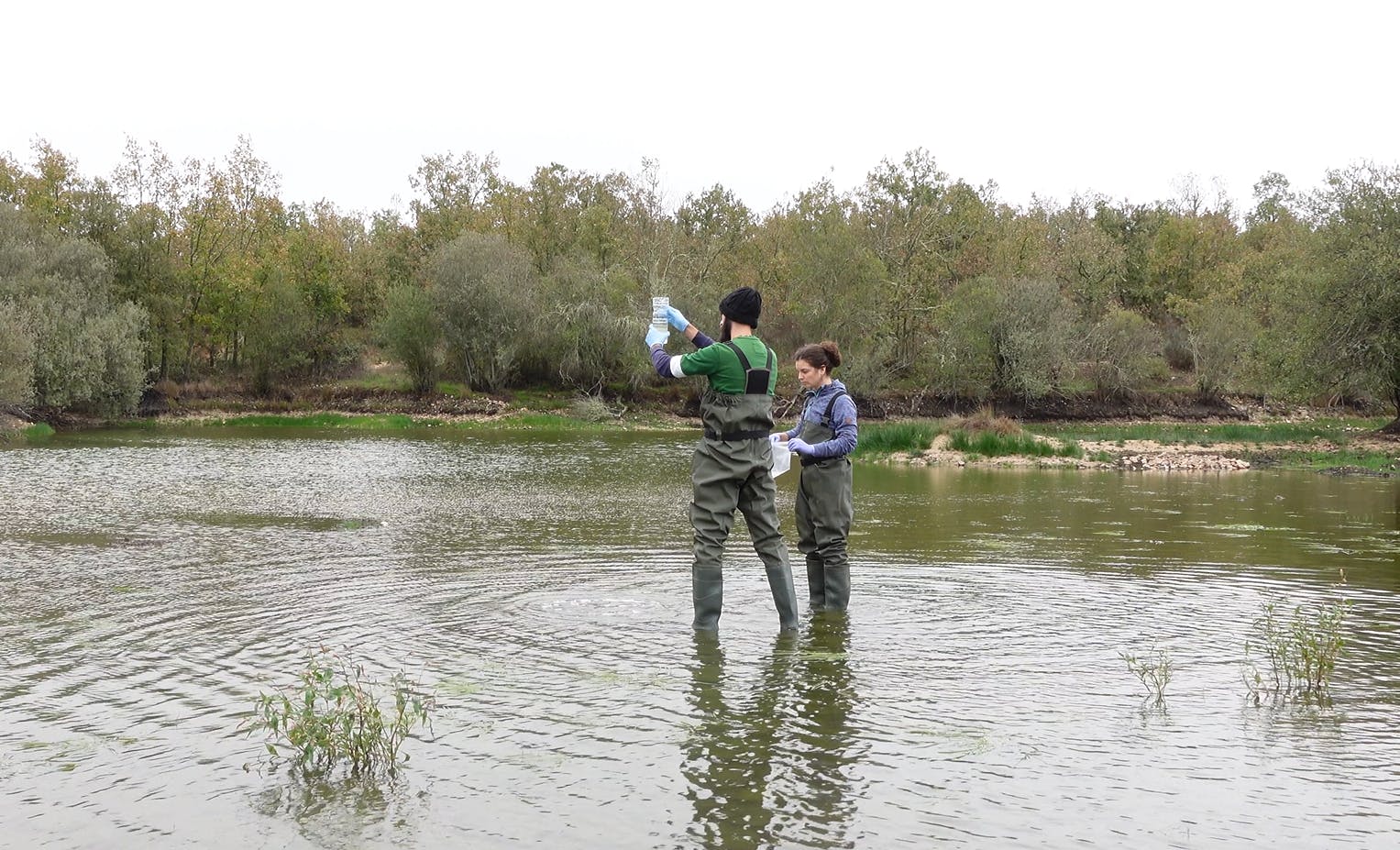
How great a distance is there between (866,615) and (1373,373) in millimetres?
32655

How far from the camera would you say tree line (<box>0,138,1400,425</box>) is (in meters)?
53.3

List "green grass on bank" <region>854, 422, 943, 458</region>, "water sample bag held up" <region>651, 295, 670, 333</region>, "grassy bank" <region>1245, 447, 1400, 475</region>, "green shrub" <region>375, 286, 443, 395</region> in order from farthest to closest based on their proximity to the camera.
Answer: "green shrub" <region>375, 286, 443, 395</region> < "green grass on bank" <region>854, 422, 943, 458</region> < "grassy bank" <region>1245, 447, 1400, 475</region> < "water sample bag held up" <region>651, 295, 670, 333</region>

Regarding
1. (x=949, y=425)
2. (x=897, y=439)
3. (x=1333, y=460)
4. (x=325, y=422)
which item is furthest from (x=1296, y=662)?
(x=325, y=422)

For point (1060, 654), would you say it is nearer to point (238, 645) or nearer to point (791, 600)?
point (791, 600)

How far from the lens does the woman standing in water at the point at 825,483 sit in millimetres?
9422

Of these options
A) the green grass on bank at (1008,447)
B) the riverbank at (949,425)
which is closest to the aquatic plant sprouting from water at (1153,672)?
the riverbank at (949,425)

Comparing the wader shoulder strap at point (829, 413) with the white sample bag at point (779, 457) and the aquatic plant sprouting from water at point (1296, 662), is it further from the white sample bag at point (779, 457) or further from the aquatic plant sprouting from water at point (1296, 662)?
the aquatic plant sprouting from water at point (1296, 662)

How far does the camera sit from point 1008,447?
3162 cm

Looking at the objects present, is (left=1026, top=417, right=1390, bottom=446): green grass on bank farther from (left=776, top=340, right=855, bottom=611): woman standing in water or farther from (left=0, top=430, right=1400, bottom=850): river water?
(left=776, top=340, right=855, bottom=611): woman standing in water

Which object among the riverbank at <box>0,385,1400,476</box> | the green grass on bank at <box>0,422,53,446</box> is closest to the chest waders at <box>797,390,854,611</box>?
the riverbank at <box>0,385,1400,476</box>

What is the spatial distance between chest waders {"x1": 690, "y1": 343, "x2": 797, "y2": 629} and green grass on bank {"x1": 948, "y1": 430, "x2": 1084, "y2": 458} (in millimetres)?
23717

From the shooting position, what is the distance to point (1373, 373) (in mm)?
35125

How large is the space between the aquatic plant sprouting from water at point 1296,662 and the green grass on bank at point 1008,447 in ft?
76.8

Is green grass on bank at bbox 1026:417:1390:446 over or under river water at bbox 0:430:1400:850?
over
